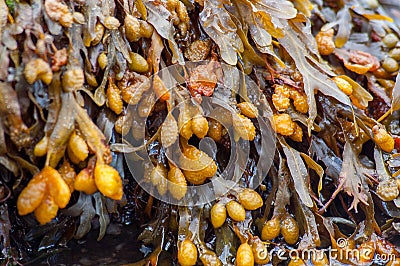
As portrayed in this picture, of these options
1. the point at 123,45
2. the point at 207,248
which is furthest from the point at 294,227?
the point at 123,45

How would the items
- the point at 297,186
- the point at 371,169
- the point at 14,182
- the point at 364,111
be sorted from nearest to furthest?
the point at 14,182
the point at 297,186
the point at 371,169
the point at 364,111

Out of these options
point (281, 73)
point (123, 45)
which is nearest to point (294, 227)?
point (281, 73)

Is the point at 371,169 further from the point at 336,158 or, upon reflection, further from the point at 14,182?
the point at 14,182

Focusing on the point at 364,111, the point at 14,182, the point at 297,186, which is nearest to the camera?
the point at 14,182

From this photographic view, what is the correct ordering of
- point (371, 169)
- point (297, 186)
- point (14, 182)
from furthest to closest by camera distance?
point (371, 169) < point (297, 186) < point (14, 182)

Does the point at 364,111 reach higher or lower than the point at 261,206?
higher

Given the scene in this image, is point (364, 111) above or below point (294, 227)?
above

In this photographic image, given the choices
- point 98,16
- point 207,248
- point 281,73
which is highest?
point 98,16

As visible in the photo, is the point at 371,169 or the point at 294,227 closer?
the point at 294,227

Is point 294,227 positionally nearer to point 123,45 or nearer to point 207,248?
point 207,248
